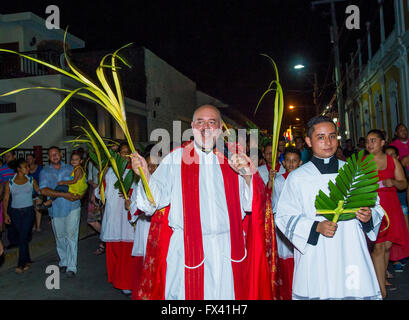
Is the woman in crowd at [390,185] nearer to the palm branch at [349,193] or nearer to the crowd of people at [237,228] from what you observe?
the crowd of people at [237,228]

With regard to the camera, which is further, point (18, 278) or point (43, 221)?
point (43, 221)

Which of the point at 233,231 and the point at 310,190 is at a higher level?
the point at 310,190

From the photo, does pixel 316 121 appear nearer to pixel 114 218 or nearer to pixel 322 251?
pixel 322 251

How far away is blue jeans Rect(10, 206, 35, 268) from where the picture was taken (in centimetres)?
647

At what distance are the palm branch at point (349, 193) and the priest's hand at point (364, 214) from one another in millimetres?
30

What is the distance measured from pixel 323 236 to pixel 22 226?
5.19m

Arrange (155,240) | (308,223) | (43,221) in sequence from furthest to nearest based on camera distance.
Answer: (43,221) < (155,240) < (308,223)

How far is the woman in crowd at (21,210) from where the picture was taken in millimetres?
6489

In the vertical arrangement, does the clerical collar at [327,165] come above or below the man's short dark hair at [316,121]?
below

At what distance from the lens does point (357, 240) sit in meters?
2.89

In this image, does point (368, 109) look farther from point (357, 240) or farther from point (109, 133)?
point (357, 240)

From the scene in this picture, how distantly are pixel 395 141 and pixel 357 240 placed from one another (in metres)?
6.30

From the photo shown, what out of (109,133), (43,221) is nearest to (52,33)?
(109,133)

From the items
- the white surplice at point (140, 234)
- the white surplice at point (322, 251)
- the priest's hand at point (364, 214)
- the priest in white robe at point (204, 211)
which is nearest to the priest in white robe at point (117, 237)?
the white surplice at point (140, 234)
